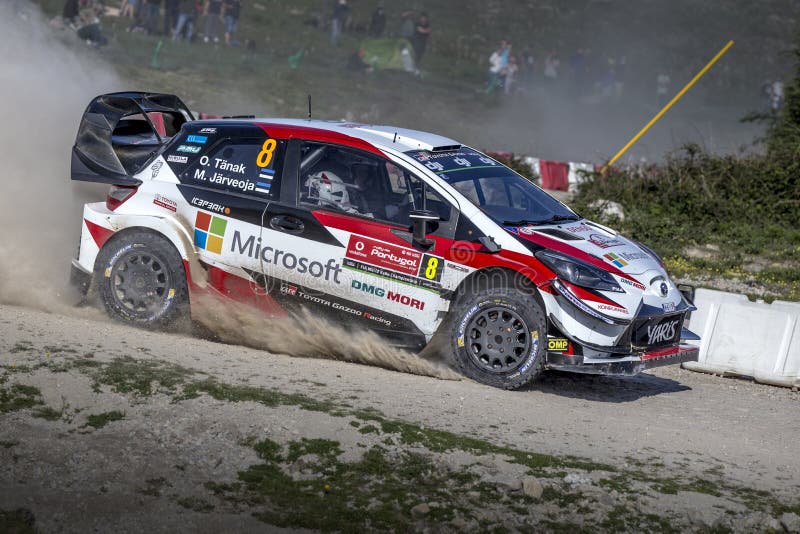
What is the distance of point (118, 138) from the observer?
368 inches

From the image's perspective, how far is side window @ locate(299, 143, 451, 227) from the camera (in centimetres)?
788

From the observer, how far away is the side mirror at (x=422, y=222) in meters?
7.63

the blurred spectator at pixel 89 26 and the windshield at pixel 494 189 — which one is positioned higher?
the blurred spectator at pixel 89 26

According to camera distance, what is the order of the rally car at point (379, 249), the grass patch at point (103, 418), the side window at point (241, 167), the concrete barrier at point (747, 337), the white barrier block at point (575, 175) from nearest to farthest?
the grass patch at point (103, 418) < the rally car at point (379, 249) < the side window at point (241, 167) < the concrete barrier at point (747, 337) < the white barrier block at point (575, 175)

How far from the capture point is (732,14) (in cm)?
4966

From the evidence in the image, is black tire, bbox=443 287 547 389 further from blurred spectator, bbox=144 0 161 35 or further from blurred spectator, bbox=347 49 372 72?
blurred spectator, bbox=347 49 372 72

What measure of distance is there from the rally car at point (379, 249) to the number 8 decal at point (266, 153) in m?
0.01

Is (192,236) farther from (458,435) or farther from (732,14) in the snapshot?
(732,14)

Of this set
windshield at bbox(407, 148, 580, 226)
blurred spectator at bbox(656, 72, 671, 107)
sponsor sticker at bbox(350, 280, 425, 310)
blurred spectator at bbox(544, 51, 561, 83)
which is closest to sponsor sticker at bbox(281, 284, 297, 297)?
sponsor sticker at bbox(350, 280, 425, 310)

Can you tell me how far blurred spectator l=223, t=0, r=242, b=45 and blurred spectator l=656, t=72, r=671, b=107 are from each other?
1817cm

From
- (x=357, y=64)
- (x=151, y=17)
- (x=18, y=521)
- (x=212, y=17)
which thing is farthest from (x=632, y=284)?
(x=357, y=64)

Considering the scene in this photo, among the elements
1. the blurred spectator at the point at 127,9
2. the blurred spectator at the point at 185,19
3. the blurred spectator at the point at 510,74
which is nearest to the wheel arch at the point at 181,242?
the blurred spectator at the point at 185,19

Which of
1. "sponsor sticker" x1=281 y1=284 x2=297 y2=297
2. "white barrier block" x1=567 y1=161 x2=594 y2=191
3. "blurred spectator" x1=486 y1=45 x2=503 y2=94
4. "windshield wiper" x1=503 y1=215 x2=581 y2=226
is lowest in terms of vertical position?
"sponsor sticker" x1=281 y1=284 x2=297 y2=297

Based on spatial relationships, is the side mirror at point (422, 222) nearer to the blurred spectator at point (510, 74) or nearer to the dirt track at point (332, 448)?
the dirt track at point (332, 448)
